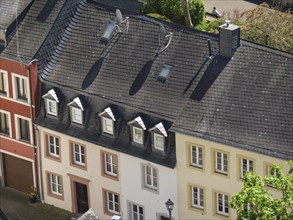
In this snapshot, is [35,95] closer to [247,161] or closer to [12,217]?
[12,217]

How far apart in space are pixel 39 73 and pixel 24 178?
9.24m

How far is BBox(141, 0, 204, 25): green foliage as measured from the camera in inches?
4178

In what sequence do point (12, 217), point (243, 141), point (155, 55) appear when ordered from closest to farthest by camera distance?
point (243, 141)
point (155, 55)
point (12, 217)

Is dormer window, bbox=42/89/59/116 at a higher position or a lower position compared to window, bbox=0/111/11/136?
higher

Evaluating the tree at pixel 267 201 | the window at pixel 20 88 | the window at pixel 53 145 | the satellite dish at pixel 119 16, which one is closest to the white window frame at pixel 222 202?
the window at pixel 53 145

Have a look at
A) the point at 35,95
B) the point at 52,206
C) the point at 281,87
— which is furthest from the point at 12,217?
the point at 281,87

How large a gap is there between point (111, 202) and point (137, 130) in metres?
6.73

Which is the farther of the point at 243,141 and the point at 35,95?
the point at 35,95

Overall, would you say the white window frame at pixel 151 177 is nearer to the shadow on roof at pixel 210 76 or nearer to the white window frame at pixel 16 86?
the shadow on roof at pixel 210 76

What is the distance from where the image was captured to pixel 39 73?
8819 cm

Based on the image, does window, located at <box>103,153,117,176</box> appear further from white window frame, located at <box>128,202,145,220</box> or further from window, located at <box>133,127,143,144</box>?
window, located at <box>133,127,143,144</box>

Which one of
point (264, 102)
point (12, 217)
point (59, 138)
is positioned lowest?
point (12, 217)

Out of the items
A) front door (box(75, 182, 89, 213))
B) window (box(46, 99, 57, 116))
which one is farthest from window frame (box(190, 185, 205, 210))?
window (box(46, 99, 57, 116))

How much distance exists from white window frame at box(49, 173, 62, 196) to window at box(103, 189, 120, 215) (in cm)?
424
